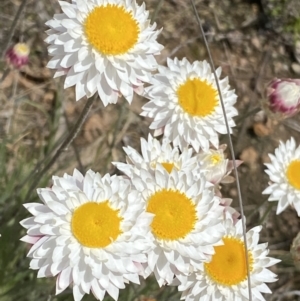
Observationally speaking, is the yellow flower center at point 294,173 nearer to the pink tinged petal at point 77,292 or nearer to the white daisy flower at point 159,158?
the white daisy flower at point 159,158

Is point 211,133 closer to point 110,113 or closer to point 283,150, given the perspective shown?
point 283,150

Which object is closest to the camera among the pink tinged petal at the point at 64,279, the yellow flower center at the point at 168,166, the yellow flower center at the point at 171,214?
the pink tinged petal at the point at 64,279

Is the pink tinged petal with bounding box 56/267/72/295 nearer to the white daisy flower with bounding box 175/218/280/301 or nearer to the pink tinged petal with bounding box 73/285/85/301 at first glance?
the pink tinged petal with bounding box 73/285/85/301

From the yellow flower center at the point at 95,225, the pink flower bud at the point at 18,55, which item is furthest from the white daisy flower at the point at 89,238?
the pink flower bud at the point at 18,55

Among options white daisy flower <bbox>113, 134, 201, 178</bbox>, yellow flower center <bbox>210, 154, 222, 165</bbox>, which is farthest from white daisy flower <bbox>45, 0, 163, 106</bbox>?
yellow flower center <bbox>210, 154, 222, 165</bbox>

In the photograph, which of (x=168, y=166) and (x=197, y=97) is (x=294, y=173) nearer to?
(x=197, y=97)

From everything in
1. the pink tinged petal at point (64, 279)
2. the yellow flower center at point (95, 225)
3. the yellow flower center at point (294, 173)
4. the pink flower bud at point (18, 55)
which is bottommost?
the yellow flower center at point (294, 173)
